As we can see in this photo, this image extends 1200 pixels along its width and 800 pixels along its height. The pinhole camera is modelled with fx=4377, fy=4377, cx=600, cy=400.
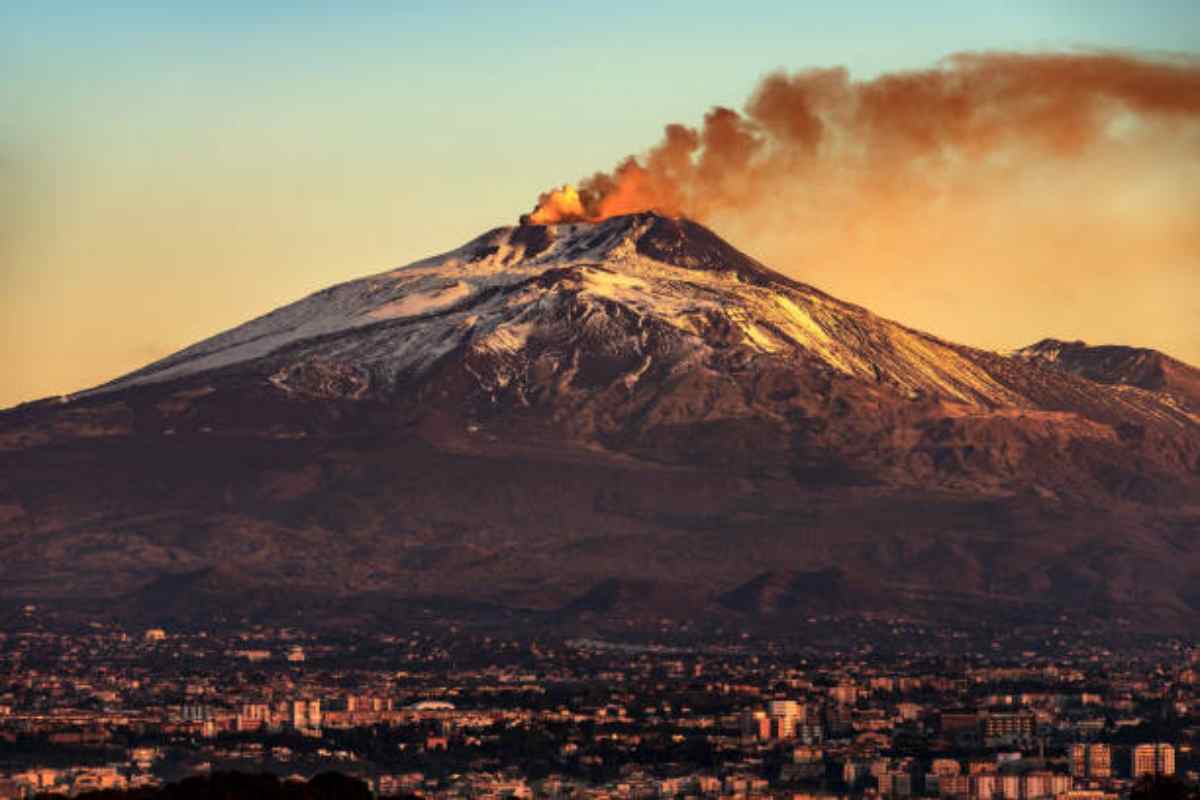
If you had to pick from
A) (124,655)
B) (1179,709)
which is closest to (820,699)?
(1179,709)

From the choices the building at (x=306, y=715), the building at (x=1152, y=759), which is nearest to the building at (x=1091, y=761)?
the building at (x=1152, y=759)

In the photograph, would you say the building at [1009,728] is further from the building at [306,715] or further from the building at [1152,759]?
the building at [306,715]

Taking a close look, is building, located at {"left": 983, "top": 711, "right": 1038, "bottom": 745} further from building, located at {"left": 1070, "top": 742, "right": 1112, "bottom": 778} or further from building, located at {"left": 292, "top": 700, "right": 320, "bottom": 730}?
building, located at {"left": 292, "top": 700, "right": 320, "bottom": 730}

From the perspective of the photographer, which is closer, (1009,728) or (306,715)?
(1009,728)

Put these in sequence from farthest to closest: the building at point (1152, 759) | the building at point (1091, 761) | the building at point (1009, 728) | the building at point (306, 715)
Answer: the building at point (306, 715) → the building at point (1009, 728) → the building at point (1152, 759) → the building at point (1091, 761)

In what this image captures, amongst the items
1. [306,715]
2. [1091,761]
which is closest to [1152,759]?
[1091,761]

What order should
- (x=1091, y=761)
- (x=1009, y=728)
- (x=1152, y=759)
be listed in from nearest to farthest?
1. (x=1091, y=761)
2. (x=1152, y=759)
3. (x=1009, y=728)

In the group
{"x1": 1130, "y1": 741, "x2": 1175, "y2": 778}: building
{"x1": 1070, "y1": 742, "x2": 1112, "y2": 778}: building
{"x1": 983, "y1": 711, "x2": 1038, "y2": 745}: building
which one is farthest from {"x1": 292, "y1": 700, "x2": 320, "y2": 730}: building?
{"x1": 1130, "y1": 741, "x2": 1175, "y2": 778}: building

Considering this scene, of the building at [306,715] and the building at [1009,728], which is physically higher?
the building at [306,715]

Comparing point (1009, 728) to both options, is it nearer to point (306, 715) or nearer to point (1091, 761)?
point (1091, 761)
